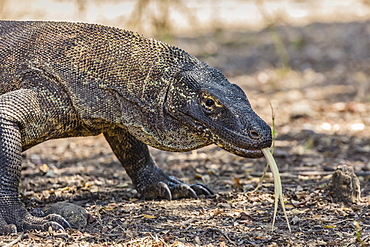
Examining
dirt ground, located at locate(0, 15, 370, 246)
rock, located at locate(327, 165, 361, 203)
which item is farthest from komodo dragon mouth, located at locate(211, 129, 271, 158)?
rock, located at locate(327, 165, 361, 203)

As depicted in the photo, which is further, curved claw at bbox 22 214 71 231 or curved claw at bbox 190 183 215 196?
curved claw at bbox 190 183 215 196

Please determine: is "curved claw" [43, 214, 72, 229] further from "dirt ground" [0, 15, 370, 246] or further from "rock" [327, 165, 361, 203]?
"rock" [327, 165, 361, 203]

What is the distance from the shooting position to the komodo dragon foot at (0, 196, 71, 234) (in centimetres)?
376

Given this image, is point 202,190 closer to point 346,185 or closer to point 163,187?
point 163,187

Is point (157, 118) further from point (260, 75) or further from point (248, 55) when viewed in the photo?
point (248, 55)

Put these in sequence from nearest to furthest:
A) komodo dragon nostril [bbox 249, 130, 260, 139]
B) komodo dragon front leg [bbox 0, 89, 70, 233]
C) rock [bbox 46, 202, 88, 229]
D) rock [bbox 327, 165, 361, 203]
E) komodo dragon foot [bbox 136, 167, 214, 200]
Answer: komodo dragon nostril [bbox 249, 130, 260, 139] < komodo dragon front leg [bbox 0, 89, 70, 233] < rock [bbox 46, 202, 88, 229] < rock [bbox 327, 165, 361, 203] < komodo dragon foot [bbox 136, 167, 214, 200]

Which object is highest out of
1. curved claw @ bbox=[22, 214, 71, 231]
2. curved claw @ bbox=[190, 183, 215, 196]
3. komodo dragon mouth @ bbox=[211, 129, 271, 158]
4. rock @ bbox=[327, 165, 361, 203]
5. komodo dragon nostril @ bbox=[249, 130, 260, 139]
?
komodo dragon nostril @ bbox=[249, 130, 260, 139]

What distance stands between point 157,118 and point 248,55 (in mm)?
7506

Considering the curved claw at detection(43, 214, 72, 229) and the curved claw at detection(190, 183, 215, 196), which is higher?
the curved claw at detection(190, 183, 215, 196)

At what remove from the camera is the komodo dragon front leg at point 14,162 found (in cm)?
381

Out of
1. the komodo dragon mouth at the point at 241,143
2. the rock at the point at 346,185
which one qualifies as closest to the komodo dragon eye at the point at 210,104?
the komodo dragon mouth at the point at 241,143

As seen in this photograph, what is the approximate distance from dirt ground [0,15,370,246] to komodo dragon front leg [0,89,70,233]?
128mm

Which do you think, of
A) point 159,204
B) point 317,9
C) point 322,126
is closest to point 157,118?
point 159,204

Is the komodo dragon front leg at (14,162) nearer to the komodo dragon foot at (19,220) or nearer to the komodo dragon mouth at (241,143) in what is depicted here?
the komodo dragon foot at (19,220)
